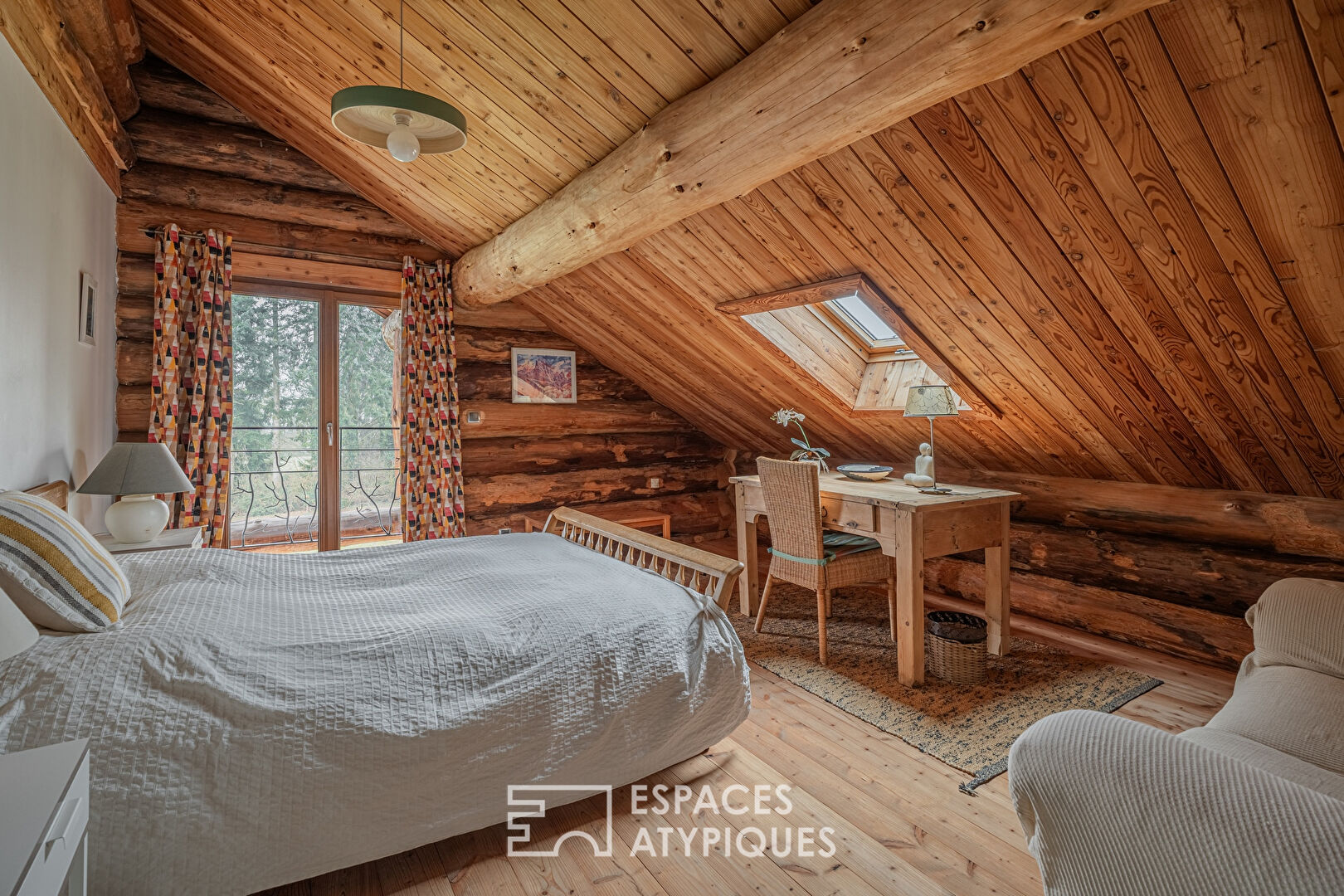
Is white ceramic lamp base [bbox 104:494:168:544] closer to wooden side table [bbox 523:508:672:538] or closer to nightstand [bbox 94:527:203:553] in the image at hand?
nightstand [bbox 94:527:203:553]

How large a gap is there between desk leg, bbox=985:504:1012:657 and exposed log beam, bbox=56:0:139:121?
4.58 meters

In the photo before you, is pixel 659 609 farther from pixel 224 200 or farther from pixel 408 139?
pixel 224 200

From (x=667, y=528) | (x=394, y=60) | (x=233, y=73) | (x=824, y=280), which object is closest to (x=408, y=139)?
(x=394, y=60)

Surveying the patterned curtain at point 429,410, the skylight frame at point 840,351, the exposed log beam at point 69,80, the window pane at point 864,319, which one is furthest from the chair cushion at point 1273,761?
the patterned curtain at point 429,410

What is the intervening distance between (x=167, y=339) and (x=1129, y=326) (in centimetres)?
464

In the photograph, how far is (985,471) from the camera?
12.9 ft

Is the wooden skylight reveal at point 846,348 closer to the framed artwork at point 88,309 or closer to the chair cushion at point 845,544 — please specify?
the chair cushion at point 845,544

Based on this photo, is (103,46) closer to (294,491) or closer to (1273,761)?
(294,491)

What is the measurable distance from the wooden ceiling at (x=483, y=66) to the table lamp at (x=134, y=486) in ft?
6.27

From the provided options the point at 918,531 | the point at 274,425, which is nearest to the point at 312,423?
the point at 274,425

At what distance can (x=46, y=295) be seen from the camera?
8.50 feet

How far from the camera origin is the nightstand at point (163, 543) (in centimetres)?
270

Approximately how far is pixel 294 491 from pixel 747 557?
115 inches

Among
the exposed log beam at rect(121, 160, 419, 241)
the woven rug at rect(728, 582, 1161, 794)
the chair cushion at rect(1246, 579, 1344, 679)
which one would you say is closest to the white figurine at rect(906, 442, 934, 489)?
the woven rug at rect(728, 582, 1161, 794)
